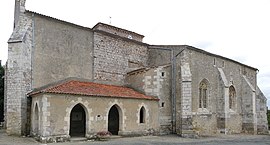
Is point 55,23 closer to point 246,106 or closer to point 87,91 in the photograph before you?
point 87,91

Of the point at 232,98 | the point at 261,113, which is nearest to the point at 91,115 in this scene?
the point at 232,98

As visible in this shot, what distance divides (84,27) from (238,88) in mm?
17590

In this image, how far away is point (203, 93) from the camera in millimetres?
25891

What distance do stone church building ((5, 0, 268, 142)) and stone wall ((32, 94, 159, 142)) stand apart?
0.05 m

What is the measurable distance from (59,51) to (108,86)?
13.8ft

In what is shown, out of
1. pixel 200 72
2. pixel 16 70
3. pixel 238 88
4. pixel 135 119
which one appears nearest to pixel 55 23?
pixel 16 70

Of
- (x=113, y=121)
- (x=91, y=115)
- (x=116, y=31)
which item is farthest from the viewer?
(x=116, y=31)

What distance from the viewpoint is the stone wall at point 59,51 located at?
19125mm

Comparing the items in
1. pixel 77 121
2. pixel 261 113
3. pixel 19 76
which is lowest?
pixel 261 113

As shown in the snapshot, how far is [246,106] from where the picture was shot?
31141mm

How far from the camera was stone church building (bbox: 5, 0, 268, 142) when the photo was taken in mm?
17875

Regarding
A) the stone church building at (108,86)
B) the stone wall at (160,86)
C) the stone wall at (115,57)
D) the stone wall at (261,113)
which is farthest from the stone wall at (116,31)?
the stone wall at (261,113)

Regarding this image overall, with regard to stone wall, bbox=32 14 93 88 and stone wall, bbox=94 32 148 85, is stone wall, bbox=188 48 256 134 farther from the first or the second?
stone wall, bbox=32 14 93 88

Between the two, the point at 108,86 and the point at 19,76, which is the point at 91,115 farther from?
the point at 19,76
